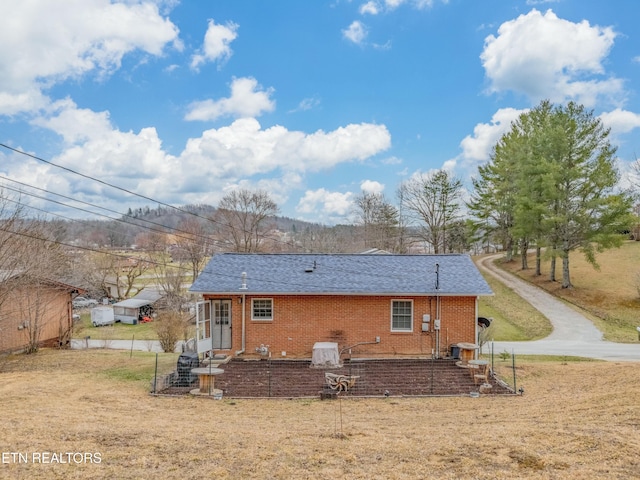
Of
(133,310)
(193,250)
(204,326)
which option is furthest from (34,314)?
(193,250)

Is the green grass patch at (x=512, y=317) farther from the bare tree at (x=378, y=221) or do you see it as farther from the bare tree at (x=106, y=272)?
the bare tree at (x=106, y=272)

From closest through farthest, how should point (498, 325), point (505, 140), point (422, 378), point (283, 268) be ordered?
point (422, 378)
point (283, 268)
point (498, 325)
point (505, 140)

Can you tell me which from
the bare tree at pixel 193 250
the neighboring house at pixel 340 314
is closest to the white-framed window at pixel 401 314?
the neighboring house at pixel 340 314

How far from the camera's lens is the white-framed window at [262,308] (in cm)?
1612

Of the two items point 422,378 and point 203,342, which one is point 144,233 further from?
point 422,378

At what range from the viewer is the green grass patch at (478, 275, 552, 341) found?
23225 millimetres

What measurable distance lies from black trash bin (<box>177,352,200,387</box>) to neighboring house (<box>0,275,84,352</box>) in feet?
27.4

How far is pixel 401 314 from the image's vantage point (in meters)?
16.0

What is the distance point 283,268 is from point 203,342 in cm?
416

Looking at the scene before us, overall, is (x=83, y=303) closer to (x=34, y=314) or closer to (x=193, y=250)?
(x=193, y=250)

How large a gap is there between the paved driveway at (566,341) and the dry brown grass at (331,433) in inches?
255

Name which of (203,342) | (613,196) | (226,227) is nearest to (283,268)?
(203,342)

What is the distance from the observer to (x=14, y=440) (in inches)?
281

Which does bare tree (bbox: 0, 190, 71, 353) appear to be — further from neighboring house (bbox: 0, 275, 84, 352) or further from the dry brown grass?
the dry brown grass
